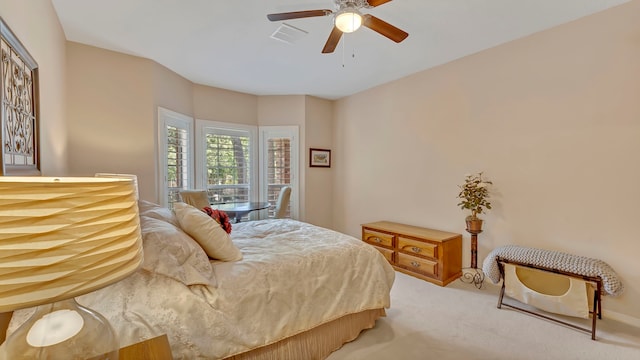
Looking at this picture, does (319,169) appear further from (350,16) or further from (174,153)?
(350,16)

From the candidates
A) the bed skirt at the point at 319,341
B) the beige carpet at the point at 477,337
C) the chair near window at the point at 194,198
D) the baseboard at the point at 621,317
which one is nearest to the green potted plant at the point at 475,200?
the beige carpet at the point at 477,337

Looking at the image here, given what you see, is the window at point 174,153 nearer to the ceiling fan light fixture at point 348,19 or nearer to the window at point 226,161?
the window at point 226,161

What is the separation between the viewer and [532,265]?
96.0 inches

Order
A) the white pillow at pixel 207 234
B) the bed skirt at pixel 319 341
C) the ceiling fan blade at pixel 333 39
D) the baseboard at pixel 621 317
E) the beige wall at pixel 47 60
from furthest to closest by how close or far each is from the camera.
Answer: the baseboard at pixel 621 317, the ceiling fan blade at pixel 333 39, the white pillow at pixel 207 234, the bed skirt at pixel 319 341, the beige wall at pixel 47 60

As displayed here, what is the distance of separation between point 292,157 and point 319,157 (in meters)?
0.51

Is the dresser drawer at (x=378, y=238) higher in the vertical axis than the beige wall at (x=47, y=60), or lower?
lower

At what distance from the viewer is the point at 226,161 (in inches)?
188

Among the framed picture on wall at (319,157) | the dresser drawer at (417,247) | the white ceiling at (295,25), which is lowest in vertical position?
the dresser drawer at (417,247)

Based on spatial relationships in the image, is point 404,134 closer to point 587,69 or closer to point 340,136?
point 340,136

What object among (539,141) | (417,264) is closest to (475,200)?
(539,141)

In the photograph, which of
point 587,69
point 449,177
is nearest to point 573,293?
point 449,177

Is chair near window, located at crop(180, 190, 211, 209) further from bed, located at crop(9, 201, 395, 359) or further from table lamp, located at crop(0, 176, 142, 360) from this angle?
table lamp, located at crop(0, 176, 142, 360)

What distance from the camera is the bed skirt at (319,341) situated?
5.71 ft

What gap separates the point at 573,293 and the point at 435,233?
55.4 inches
